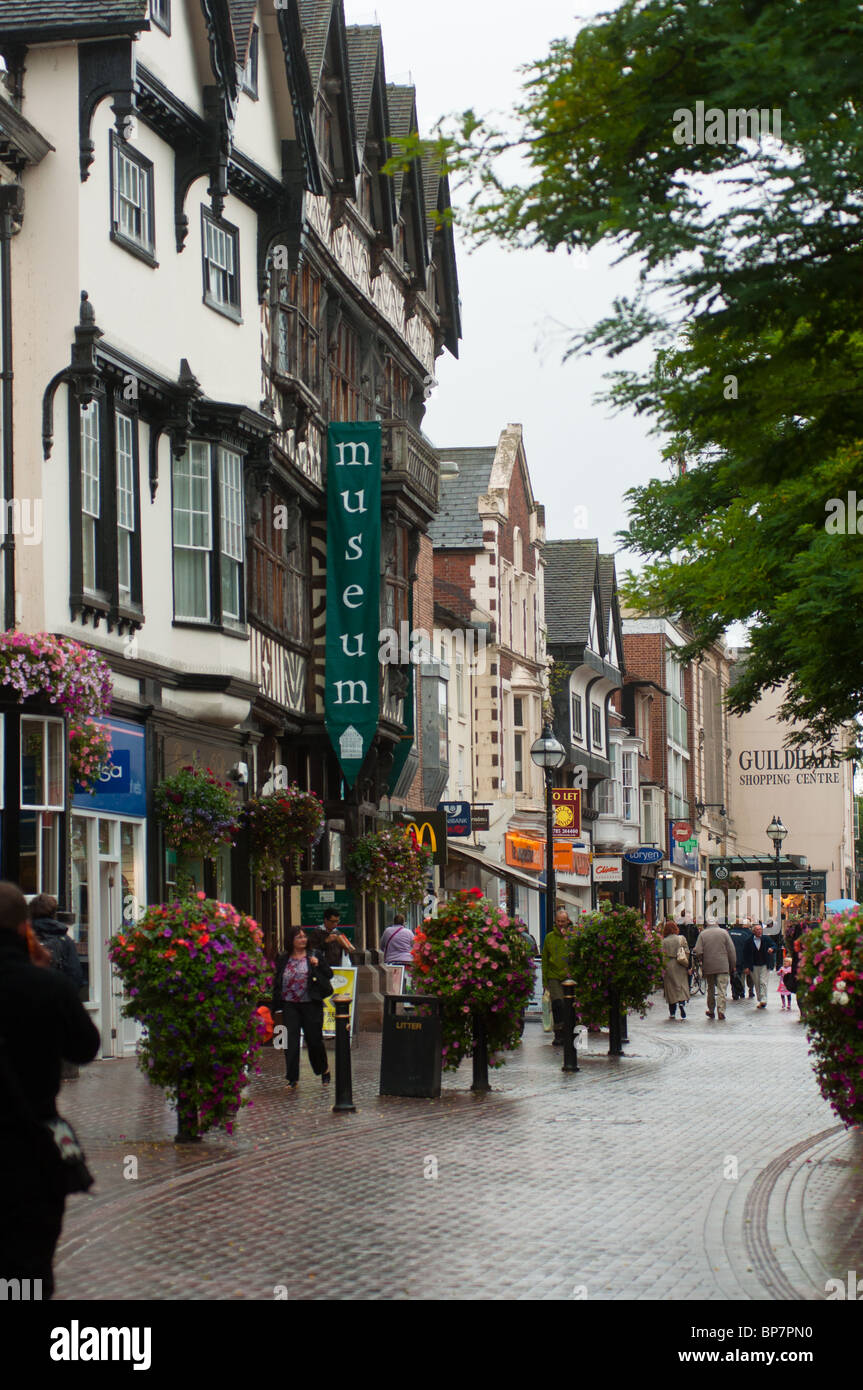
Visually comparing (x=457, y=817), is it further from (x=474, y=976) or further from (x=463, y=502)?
(x=474, y=976)

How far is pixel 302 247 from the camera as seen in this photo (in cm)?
2933

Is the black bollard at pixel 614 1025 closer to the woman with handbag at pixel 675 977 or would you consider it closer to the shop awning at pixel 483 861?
the woman with handbag at pixel 675 977

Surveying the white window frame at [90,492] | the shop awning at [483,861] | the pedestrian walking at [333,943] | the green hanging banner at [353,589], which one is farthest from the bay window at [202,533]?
the shop awning at [483,861]

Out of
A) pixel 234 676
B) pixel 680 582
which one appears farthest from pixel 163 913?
pixel 680 582

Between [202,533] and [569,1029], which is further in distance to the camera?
[202,533]

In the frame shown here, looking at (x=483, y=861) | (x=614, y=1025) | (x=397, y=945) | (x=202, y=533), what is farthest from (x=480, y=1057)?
(x=483, y=861)

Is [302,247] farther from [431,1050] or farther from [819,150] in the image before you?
[819,150]

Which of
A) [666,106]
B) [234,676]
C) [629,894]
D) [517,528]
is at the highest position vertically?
[517,528]

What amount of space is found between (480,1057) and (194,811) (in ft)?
18.0

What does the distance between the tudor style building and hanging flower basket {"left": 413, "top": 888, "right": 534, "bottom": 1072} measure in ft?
12.6

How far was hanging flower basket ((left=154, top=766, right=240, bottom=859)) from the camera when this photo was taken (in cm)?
2383

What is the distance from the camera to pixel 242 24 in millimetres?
26938

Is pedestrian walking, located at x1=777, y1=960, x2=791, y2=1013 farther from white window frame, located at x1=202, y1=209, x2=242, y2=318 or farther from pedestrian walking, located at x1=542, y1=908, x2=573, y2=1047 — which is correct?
white window frame, located at x1=202, y1=209, x2=242, y2=318

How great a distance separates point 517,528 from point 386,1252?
1846 inches
